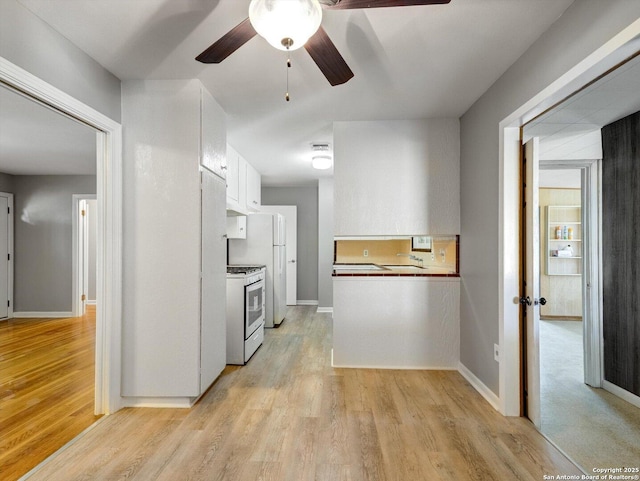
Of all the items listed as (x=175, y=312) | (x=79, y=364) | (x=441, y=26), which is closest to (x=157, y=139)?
(x=175, y=312)

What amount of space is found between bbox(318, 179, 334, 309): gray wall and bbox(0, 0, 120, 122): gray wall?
3.92 metres

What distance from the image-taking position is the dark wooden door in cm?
243

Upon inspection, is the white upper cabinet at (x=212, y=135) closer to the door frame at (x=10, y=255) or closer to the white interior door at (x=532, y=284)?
the white interior door at (x=532, y=284)

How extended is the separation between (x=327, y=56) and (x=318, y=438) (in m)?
2.13

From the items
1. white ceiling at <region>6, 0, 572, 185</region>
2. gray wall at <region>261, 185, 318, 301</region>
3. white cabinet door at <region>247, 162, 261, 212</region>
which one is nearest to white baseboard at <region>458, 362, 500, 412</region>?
white ceiling at <region>6, 0, 572, 185</region>

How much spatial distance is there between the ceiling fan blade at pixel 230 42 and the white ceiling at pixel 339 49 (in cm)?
30

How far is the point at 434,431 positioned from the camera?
2193 mm

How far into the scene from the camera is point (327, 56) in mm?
1652

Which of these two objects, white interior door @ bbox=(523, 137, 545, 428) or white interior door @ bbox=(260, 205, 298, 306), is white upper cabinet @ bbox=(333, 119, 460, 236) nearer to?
white interior door @ bbox=(523, 137, 545, 428)

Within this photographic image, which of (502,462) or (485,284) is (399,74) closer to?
(485,284)

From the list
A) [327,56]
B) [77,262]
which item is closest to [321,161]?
[327,56]

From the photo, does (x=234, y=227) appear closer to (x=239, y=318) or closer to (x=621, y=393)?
(x=239, y=318)

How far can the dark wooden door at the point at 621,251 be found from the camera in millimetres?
2428

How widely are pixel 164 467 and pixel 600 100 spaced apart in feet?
11.3
